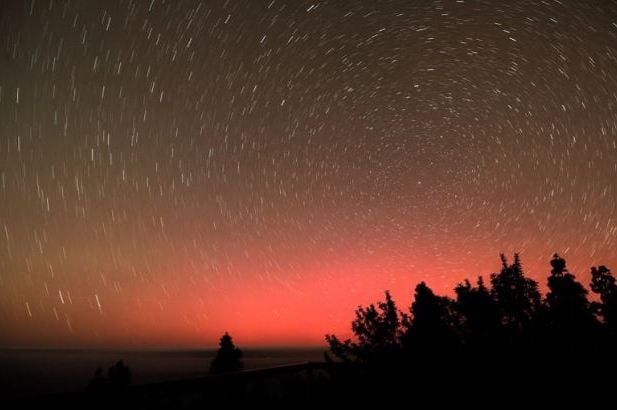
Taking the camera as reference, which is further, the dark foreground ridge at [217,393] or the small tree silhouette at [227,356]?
the small tree silhouette at [227,356]

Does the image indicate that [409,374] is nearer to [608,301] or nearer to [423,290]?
[423,290]

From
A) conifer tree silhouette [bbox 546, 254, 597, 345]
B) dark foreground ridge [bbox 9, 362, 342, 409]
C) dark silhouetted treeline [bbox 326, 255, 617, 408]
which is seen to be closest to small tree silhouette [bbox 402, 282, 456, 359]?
dark silhouetted treeline [bbox 326, 255, 617, 408]

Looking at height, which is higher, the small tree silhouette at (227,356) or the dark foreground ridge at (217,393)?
the dark foreground ridge at (217,393)

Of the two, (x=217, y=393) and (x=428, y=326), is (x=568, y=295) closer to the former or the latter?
(x=428, y=326)

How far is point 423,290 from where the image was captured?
1402cm

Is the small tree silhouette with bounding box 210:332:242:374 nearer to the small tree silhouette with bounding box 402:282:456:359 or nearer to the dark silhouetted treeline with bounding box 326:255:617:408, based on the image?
the small tree silhouette with bounding box 402:282:456:359

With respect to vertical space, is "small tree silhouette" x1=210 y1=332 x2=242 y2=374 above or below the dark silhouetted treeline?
below

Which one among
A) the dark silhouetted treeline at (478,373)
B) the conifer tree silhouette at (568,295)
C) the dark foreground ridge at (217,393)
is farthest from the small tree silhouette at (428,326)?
the conifer tree silhouette at (568,295)

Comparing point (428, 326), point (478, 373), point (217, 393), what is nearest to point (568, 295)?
point (428, 326)

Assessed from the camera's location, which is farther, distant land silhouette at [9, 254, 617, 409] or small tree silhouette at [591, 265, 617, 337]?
small tree silhouette at [591, 265, 617, 337]

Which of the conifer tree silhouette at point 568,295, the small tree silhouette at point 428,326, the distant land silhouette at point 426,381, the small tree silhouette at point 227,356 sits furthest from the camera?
the small tree silhouette at point 227,356

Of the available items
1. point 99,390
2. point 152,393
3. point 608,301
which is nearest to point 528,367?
point 152,393

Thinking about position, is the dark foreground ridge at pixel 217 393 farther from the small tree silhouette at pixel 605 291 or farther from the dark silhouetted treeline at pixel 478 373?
the small tree silhouette at pixel 605 291

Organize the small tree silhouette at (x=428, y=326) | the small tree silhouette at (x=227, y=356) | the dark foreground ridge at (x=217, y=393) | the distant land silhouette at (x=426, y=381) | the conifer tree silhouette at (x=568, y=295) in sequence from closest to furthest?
the dark foreground ridge at (x=217, y=393), the distant land silhouette at (x=426, y=381), the small tree silhouette at (x=428, y=326), the conifer tree silhouette at (x=568, y=295), the small tree silhouette at (x=227, y=356)
